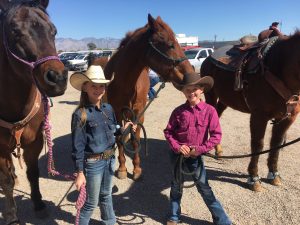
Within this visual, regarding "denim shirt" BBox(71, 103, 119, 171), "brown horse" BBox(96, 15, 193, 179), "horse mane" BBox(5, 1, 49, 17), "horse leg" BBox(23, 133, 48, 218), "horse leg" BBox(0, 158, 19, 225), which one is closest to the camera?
"horse mane" BBox(5, 1, 49, 17)

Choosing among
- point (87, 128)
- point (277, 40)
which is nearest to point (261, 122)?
point (277, 40)

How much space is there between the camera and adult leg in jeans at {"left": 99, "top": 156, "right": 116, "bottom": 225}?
2930mm

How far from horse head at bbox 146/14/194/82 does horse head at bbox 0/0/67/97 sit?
1.37 m

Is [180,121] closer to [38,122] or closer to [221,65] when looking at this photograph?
[38,122]

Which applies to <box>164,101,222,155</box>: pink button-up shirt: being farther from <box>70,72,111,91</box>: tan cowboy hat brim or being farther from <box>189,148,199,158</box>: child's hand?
<box>70,72,111,91</box>: tan cowboy hat brim

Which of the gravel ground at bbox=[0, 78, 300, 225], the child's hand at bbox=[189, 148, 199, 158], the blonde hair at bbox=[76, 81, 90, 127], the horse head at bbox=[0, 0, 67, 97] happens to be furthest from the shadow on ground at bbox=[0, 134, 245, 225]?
the horse head at bbox=[0, 0, 67, 97]

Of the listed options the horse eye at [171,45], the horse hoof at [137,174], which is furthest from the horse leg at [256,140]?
the horse hoof at [137,174]

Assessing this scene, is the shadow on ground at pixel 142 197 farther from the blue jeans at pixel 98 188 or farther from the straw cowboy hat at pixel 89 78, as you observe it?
the straw cowboy hat at pixel 89 78

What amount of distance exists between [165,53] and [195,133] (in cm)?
106

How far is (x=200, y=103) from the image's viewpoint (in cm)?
298

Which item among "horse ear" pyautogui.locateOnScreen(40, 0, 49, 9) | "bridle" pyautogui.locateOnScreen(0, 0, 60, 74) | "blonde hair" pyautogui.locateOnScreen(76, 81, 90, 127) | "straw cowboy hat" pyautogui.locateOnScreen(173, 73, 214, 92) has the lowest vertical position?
"blonde hair" pyautogui.locateOnScreen(76, 81, 90, 127)

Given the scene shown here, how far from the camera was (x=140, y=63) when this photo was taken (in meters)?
3.87

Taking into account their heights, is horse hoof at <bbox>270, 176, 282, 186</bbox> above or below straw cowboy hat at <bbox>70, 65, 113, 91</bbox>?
below

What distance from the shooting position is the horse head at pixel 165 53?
3.40 m
